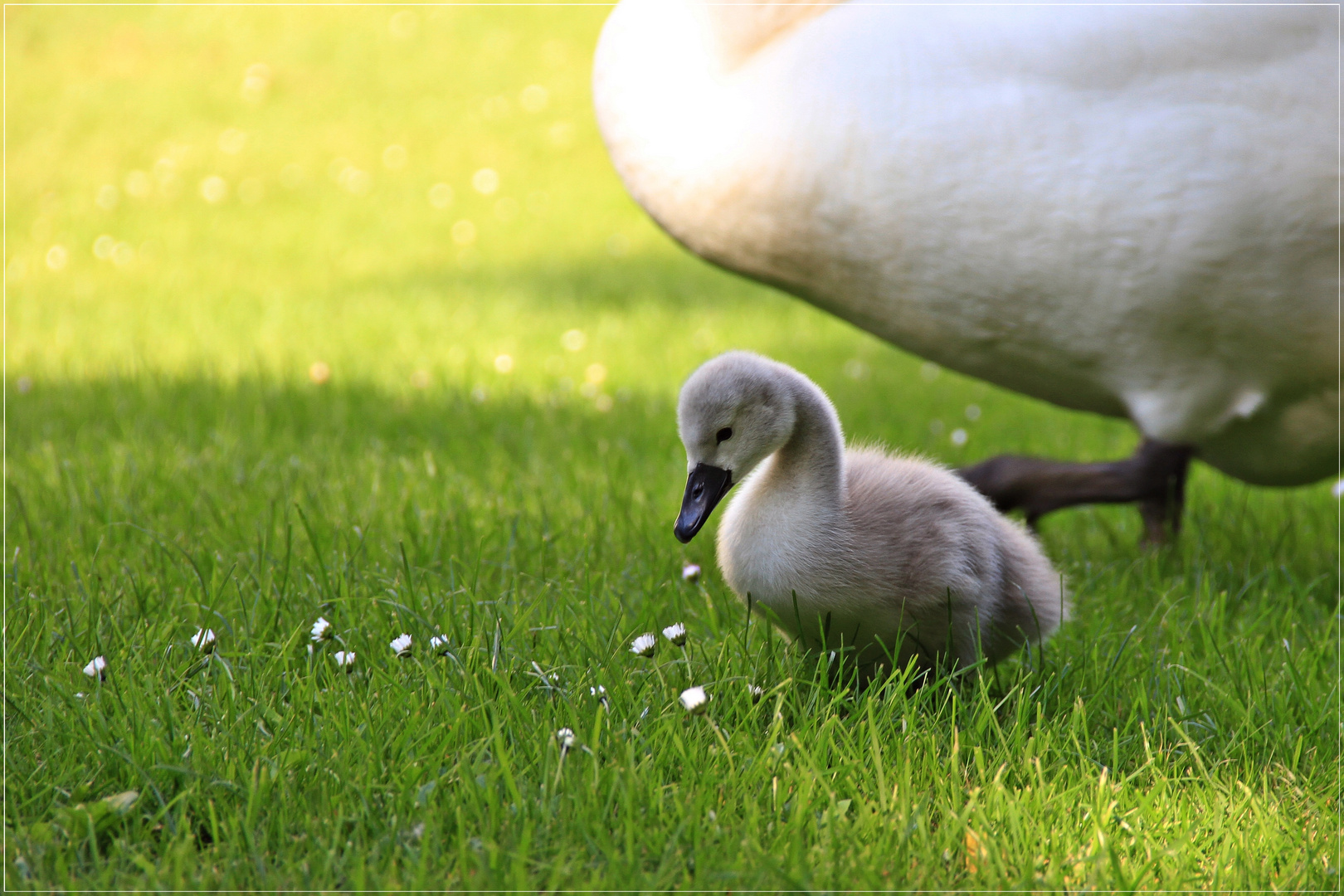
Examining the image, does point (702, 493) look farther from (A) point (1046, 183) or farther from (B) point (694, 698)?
(A) point (1046, 183)

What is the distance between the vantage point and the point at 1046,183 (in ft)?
9.07

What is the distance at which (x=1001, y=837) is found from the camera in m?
1.89

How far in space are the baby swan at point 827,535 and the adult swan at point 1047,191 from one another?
0.73 meters

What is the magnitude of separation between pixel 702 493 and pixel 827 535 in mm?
242

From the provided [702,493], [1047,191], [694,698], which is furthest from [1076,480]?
[694,698]

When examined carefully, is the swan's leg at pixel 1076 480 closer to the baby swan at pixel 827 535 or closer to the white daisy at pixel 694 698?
the baby swan at pixel 827 535

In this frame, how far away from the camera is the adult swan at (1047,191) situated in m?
2.68

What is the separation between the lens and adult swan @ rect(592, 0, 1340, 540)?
2.68 m

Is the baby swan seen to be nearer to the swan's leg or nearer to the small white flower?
the small white flower

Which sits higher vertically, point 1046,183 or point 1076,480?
point 1046,183

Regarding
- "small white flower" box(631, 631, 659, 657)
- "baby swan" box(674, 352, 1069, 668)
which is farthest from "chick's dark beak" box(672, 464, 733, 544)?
"small white flower" box(631, 631, 659, 657)

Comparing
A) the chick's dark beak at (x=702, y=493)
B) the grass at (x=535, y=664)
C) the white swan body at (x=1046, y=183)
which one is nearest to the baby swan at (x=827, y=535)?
the chick's dark beak at (x=702, y=493)

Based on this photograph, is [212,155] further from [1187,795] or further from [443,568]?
[1187,795]

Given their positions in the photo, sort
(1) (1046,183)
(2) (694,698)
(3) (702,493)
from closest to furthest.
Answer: (2) (694,698) → (3) (702,493) → (1) (1046,183)
